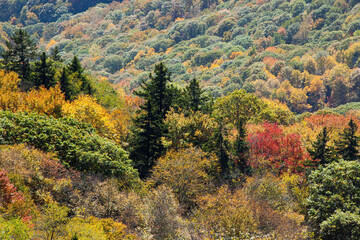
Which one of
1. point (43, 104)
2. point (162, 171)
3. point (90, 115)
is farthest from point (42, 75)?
point (162, 171)

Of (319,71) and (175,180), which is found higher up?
(175,180)

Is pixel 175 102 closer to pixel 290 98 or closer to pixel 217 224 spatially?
pixel 217 224

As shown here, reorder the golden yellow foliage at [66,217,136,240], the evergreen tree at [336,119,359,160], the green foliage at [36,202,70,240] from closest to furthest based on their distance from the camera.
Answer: the green foliage at [36,202,70,240] < the golden yellow foliage at [66,217,136,240] < the evergreen tree at [336,119,359,160]

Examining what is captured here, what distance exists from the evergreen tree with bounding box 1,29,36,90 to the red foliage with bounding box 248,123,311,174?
3006 centimetres

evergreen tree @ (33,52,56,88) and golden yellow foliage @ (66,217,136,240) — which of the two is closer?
golden yellow foliage @ (66,217,136,240)

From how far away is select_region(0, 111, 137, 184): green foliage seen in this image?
25594 millimetres

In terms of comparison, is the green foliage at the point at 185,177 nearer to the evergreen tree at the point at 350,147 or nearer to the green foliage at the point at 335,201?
the green foliage at the point at 335,201

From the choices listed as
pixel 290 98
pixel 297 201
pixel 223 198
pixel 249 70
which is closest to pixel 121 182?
pixel 223 198

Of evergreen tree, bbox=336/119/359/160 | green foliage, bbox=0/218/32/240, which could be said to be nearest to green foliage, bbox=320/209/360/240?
evergreen tree, bbox=336/119/359/160

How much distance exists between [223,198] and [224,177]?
7747mm

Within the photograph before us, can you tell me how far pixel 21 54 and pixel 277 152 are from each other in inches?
1386

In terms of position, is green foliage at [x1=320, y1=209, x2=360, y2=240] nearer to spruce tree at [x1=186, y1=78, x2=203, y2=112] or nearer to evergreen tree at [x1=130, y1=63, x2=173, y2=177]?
evergreen tree at [x1=130, y1=63, x2=173, y2=177]

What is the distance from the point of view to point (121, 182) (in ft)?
89.1

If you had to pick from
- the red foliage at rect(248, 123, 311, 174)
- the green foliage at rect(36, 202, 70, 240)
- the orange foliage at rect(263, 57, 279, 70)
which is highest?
the green foliage at rect(36, 202, 70, 240)
